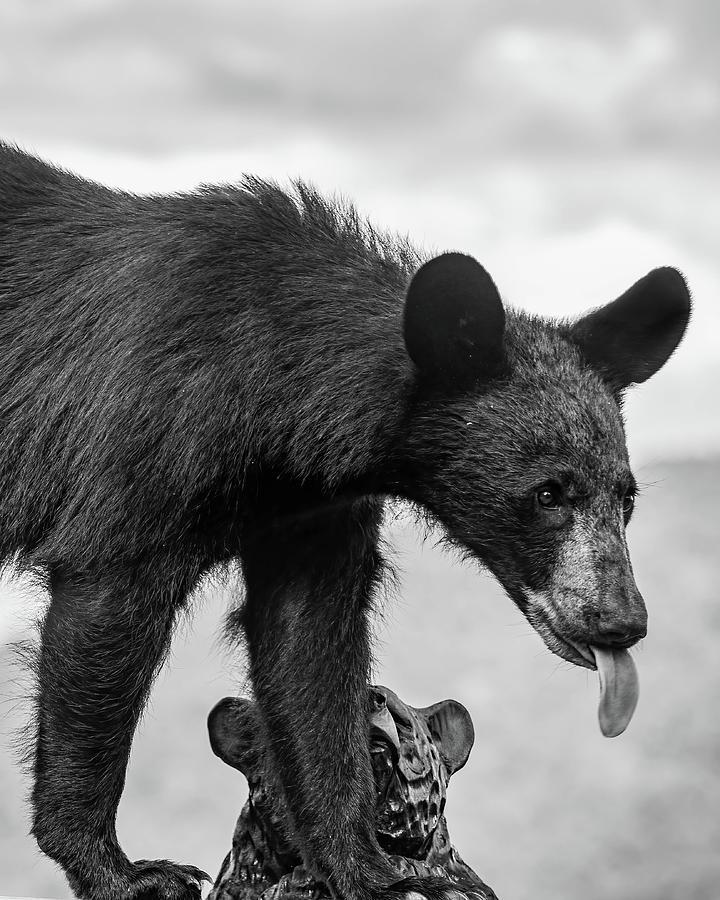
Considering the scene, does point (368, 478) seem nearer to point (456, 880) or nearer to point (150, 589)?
point (150, 589)

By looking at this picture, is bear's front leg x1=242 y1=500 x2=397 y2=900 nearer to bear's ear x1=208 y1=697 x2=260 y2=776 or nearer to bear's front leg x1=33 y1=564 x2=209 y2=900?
bear's ear x1=208 y1=697 x2=260 y2=776

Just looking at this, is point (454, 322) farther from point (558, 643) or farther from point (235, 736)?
point (235, 736)

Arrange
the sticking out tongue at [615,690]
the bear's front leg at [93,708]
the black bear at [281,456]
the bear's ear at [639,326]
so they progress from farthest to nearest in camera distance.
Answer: the bear's ear at [639,326] < the bear's front leg at [93,708] < the black bear at [281,456] < the sticking out tongue at [615,690]

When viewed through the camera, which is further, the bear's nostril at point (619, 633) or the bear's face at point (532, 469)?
the bear's face at point (532, 469)

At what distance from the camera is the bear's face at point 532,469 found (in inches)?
190

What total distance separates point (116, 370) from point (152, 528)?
25.4 inches

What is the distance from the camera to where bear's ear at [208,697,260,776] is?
6.05 m

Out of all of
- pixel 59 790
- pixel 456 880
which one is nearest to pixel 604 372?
pixel 456 880

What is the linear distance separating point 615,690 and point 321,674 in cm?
142

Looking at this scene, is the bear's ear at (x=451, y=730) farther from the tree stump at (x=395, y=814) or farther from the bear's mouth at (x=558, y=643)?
the bear's mouth at (x=558, y=643)

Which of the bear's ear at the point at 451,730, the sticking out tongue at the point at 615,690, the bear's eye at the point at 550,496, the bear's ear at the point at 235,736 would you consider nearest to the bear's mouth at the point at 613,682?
the sticking out tongue at the point at 615,690

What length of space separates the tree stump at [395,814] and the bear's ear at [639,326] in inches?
64.3

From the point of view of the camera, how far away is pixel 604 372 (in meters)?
5.33

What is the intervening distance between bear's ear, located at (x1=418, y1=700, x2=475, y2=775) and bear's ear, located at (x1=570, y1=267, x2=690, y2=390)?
5.19 ft
